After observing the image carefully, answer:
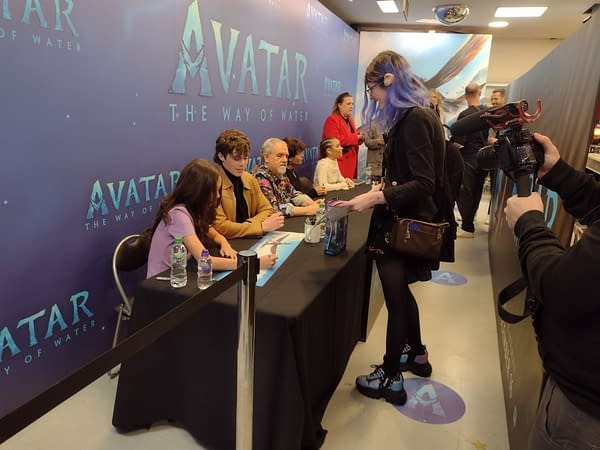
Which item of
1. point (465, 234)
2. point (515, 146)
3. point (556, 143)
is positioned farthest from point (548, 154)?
point (465, 234)

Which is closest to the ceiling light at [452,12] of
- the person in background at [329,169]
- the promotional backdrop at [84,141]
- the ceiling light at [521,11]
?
the ceiling light at [521,11]

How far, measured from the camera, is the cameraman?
76 cm

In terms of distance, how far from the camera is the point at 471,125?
1.29 metres

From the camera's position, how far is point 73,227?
6.85ft

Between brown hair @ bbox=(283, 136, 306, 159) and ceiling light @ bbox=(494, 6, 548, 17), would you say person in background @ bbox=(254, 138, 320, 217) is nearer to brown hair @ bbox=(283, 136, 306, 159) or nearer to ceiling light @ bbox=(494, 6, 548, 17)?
brown hair @ bbox=(283, 136, 306, 159)

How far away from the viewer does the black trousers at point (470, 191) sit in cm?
479

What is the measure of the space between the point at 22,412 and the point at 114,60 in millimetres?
2012

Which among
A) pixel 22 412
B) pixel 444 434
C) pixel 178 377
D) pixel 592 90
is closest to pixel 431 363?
pixel 444 434

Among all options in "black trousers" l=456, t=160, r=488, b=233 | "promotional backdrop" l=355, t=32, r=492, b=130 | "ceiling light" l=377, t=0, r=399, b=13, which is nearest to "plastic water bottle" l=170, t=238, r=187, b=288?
"black trousers" l=456, t=160, r=488, b=233

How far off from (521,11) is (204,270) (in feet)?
20.0

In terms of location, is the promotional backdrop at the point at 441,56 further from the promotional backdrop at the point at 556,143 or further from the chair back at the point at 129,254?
the chair back at the point at 129,254

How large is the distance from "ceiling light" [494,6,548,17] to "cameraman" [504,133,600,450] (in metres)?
5.90

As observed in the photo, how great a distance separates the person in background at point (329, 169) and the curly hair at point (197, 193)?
2.17 meters

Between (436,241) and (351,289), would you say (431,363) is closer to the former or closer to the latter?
(351,289)
